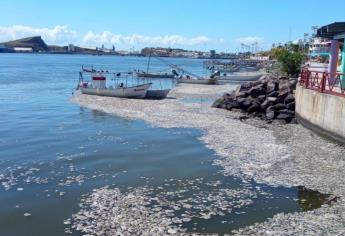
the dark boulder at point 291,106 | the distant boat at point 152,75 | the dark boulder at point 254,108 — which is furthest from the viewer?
the distant boat at point 152,75

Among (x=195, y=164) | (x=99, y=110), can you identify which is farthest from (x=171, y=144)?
(x=99, y=110)

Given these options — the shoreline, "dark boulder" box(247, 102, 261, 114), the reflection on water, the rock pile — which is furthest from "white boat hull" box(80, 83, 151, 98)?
the reflection on water

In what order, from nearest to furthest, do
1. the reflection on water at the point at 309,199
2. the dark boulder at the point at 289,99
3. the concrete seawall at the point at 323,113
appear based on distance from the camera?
the reflection on water at the point at 309,199, the concrete seawall at the point at 323,113, the dark boulder at the point at 289,99

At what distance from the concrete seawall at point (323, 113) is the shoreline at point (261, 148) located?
0.56m

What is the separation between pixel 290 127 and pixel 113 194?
709 inches

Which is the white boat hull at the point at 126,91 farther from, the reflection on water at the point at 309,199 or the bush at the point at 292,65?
the reflection on water at the point at 309,199

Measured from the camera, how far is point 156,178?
60.4ft

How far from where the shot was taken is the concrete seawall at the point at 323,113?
24500mm

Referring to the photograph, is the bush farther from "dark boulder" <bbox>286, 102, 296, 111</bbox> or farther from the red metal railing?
the red metal railing

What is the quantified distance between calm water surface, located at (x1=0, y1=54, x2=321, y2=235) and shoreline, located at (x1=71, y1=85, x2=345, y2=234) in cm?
76

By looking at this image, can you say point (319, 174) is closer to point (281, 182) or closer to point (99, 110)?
point (281, 182)

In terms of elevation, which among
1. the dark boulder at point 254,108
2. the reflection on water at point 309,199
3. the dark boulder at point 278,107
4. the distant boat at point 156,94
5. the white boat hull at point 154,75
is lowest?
the white boat hull at point 154,75

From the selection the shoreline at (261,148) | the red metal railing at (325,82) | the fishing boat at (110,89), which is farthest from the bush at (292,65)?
the red metal railing at (325,82)

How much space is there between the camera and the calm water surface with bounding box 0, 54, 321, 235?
14.3m
